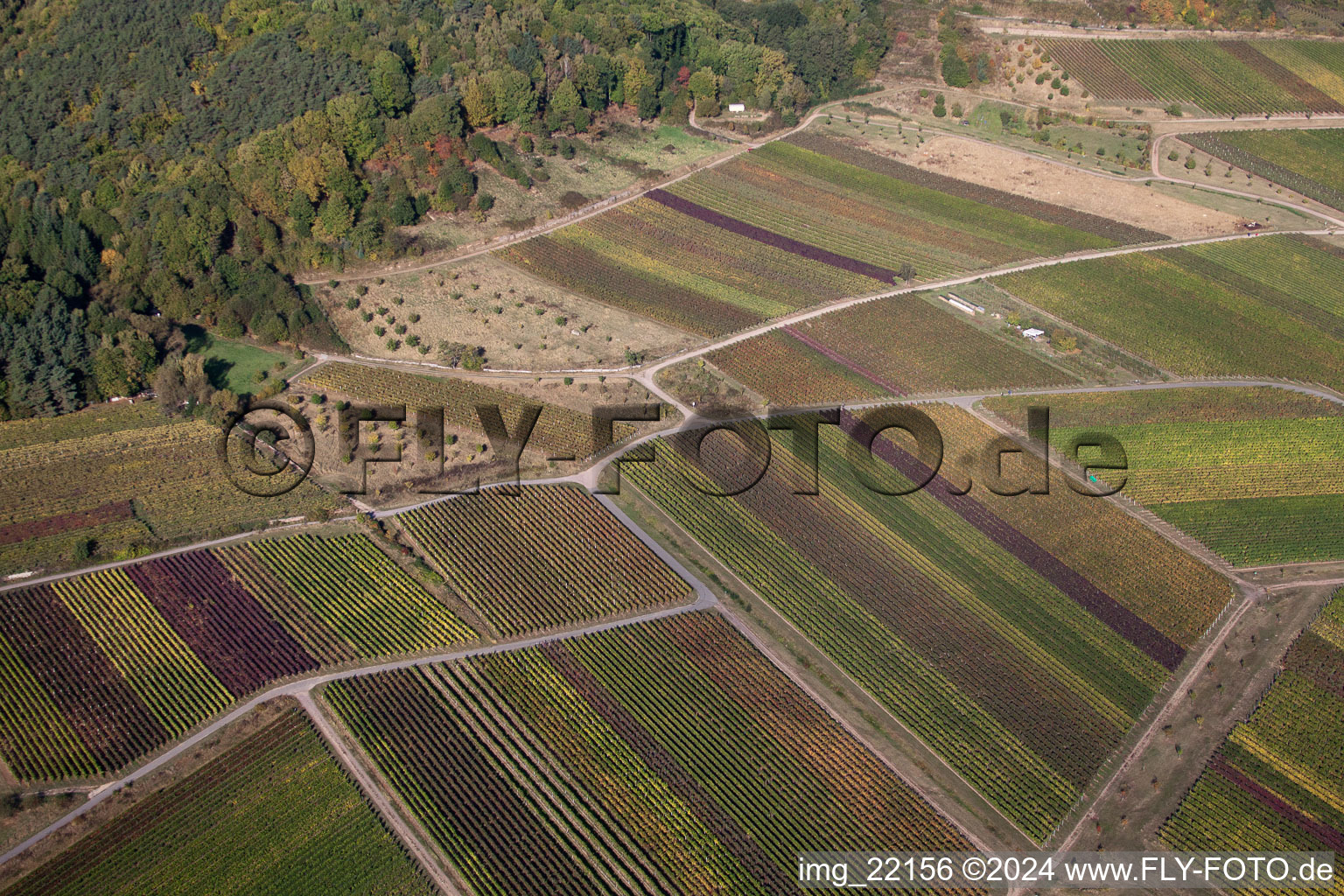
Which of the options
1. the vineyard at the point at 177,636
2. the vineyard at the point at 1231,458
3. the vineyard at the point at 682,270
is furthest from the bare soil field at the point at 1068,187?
the vineyard at the point at 177,636

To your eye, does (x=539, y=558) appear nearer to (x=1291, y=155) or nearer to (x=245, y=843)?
(x=245, y=843)

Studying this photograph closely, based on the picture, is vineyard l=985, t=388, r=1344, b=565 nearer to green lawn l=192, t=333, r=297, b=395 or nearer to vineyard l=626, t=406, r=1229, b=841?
vineyard l=626, t=406, r=1229, b=841

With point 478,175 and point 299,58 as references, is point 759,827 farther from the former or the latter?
point 299,58

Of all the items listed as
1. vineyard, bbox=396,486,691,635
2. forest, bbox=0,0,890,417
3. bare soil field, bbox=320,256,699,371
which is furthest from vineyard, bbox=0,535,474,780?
bare soil field, bbox=320,256,699,371

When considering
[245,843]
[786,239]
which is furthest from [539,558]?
[786,239]

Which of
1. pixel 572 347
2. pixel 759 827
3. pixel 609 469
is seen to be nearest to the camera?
pixel 759 827

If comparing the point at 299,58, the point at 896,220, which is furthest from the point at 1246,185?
the point at 299,58

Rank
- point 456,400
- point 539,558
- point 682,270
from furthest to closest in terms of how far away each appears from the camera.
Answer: point 682,270
point 456,400
point 539,558
